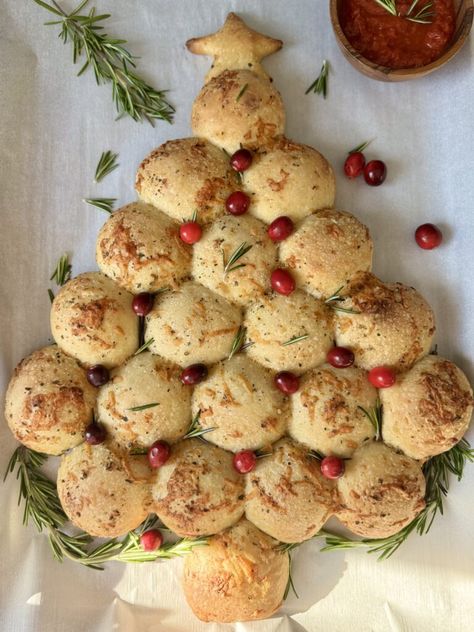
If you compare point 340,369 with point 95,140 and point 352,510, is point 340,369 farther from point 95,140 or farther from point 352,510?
point 95,140

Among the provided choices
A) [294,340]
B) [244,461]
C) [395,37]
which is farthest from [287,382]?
[395,37]

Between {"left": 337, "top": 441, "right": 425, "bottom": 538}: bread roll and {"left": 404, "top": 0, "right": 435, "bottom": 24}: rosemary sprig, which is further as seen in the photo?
{"left": 404, "top": 0, "right": 435, "bottom": 24}: rosemary sprig

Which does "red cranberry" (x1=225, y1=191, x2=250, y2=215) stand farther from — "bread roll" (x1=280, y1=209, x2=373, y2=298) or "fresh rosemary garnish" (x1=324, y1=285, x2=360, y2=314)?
"fresh rosemary garnish" (x1=324, y1=285, x2=360, y2=314)

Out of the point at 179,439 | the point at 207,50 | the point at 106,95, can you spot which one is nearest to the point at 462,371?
the point at 179,439

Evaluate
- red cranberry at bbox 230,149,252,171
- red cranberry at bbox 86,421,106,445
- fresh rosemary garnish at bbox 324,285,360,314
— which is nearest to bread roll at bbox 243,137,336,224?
red cranberry at bbox 230,149,252,171

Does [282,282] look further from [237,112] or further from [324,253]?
[237,112]

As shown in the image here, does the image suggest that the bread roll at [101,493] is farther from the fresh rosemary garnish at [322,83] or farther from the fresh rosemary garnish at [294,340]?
the fresh rosemary garnish at [322,83]
